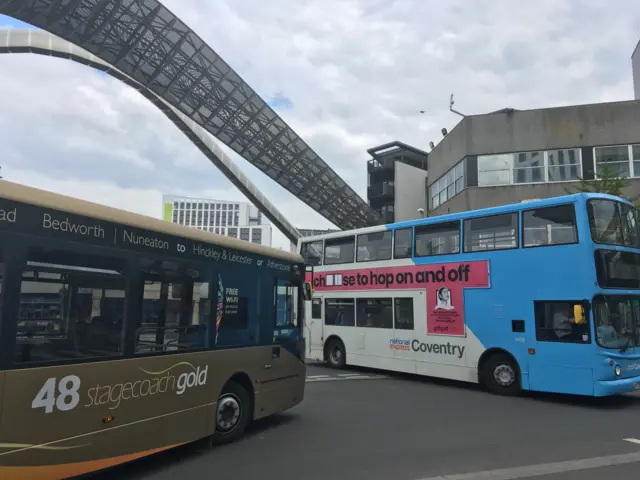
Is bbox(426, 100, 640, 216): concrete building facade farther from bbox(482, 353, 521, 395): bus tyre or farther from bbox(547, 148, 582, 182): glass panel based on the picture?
bbox(482, 353, 521, 395): bus tyre

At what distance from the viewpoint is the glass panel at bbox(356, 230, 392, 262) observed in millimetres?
13800

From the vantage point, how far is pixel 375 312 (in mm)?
13984

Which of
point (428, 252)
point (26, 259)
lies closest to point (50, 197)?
point (26, 259)

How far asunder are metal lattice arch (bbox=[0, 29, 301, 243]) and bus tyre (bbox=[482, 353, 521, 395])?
28.7 m

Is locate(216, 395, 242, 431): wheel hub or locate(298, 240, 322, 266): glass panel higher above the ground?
locate(298, 240, 322, 266): glass panel

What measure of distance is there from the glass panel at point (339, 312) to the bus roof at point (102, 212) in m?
7.90

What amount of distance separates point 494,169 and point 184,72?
1812cm

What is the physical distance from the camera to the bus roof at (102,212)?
4118 millimetres

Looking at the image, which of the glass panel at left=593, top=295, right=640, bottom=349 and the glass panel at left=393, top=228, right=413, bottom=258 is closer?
the glass panel at left=593, top=295, right=640, bottom=349

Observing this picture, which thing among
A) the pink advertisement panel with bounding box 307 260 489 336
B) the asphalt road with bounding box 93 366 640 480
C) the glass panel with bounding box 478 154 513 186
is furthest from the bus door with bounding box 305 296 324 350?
the glass panel with bounding box 478 154 513 186

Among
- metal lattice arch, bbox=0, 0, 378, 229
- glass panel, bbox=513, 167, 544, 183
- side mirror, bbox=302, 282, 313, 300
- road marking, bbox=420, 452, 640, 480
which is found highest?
metal lattice arch, bbox=0, 0, 378, 229

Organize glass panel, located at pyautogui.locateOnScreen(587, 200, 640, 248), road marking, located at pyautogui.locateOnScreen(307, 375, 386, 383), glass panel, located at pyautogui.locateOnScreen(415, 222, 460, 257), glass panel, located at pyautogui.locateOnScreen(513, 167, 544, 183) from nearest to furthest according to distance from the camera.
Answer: glass panel, located at pyautogui.locateOnScreen(587, 200, 640, 248) → glass panel, located at pyautogui.locateOnScreen(415, 222, 460, 257) → road marking, located at pyautogui.locateOnScreen(307, 375, 386, 383) → glass panel, located at pyautogui.locateOnScreen(513, 167, 544, 183)

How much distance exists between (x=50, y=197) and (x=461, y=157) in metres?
24.3

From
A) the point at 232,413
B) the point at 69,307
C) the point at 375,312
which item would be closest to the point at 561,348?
the point at 375,312
